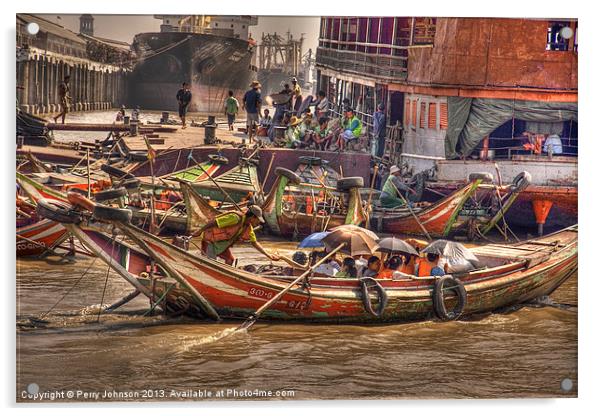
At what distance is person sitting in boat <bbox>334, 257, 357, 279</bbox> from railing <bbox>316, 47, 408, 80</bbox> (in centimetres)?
172

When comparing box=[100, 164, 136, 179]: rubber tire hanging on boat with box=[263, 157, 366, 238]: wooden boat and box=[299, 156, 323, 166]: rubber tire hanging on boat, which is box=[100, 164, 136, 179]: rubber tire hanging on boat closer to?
box=[263, 157, 366, 238]: wooden boat

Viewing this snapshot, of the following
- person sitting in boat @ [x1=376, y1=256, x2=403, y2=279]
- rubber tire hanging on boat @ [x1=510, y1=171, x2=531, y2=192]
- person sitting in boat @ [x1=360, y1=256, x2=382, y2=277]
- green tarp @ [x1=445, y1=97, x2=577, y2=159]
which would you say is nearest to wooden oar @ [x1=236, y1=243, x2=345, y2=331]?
person sitting in boat @ [x1=360, y1=256, x2=382, y2=277]

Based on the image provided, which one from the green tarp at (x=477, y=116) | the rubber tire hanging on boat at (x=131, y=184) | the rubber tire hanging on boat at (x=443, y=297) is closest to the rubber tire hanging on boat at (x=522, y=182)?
the green tarp at (x=477, y=116)

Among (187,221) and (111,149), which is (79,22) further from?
(187,221)

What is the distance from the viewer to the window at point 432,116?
1049 centimetres

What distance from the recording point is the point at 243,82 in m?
10.1

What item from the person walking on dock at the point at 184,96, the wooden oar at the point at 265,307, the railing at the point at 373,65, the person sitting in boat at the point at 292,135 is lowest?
the wooden oar at the point at 265,307

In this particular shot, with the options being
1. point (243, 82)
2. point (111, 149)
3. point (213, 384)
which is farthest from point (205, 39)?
point (213, 384)

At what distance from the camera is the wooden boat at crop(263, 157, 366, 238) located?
10375 mm

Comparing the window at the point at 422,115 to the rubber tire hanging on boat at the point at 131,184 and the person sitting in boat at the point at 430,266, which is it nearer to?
the person sitting in boat at the point at 430,266

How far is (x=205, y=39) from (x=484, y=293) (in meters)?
3.32

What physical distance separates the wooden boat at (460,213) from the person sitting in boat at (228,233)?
1185 mm

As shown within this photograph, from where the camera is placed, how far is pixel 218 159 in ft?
34.3

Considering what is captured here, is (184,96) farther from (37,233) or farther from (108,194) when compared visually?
(37,233)
